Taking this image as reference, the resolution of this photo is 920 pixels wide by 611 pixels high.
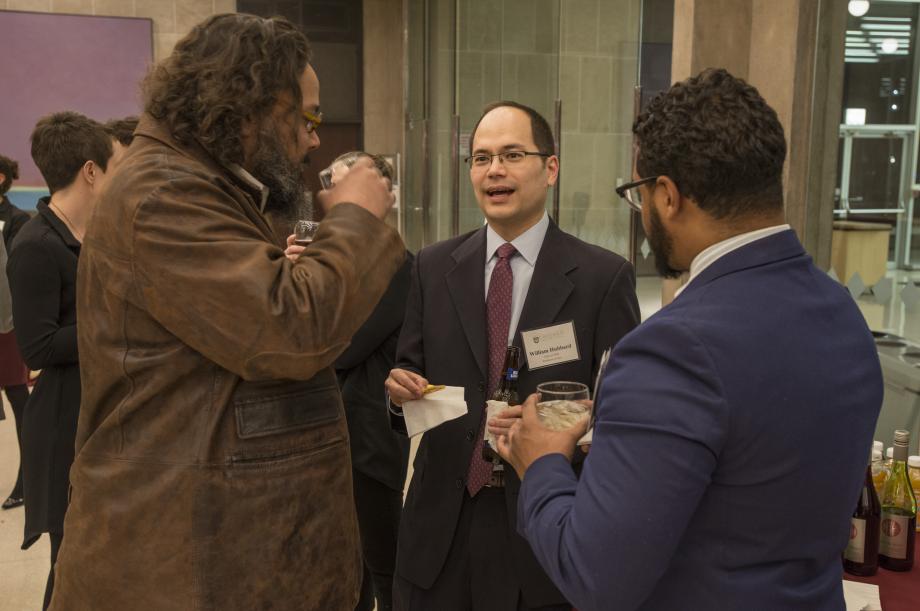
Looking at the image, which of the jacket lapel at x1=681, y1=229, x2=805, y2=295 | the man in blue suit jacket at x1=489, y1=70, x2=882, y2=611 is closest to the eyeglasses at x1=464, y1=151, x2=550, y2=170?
the man in blue suit jacket at x1=489, y1=70, x2=882, y2=611

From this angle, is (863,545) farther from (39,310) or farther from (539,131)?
(39,310)

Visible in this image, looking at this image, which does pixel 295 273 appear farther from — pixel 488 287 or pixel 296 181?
pixel 488 287

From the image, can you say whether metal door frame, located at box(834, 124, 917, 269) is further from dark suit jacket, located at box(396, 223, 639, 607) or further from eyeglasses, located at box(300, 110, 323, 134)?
eyeglasses, located at box(300, 110, 323, 134)

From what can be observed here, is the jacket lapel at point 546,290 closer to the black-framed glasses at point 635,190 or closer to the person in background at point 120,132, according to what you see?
the black-framed glasses at point 635,190

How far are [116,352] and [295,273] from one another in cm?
35

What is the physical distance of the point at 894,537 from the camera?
178 cm

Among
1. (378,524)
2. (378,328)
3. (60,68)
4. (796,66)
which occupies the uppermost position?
(60,68)

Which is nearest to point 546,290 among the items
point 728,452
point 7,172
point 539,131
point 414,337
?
point 414,337

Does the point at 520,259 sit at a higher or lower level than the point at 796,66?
lower

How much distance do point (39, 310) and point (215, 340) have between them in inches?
69.7

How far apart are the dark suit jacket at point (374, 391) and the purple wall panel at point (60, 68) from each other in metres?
6.59

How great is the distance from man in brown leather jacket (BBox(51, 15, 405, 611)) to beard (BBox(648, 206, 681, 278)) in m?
0.44

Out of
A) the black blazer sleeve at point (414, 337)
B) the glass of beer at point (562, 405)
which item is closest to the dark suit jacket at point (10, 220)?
the black blazer sleeve at point (414, 337)

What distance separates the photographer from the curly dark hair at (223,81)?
1.37 meters
